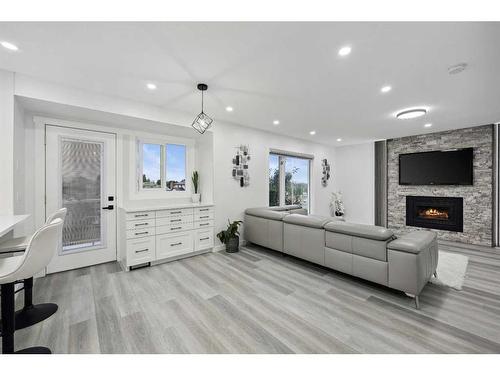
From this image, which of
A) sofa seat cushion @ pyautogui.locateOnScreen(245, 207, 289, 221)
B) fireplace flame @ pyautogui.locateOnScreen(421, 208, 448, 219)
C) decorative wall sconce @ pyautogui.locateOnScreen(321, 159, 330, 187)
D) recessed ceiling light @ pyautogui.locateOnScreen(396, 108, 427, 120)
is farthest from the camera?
decorative wall sconce @ pyautogui.locateOnScreen(321, 159, 330, 187)

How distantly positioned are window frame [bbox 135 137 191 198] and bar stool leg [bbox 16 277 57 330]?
1.92 metres

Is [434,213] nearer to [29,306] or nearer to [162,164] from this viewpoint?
[162,164]

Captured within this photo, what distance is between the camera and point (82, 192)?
10.6 feet

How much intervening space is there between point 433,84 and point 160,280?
431 cm

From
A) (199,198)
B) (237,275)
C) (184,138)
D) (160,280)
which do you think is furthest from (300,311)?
(184,138)

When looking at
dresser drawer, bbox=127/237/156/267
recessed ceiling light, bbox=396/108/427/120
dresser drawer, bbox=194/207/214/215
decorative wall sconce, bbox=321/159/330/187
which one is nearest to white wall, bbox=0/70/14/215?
dresser drawer, bbox=127/237/156/267

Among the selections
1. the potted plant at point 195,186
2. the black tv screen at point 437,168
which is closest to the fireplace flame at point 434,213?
the black tv screen at point 437,168

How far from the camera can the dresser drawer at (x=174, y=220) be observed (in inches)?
133

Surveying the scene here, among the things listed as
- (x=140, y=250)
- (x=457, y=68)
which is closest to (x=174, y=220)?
(x=140, y=250)

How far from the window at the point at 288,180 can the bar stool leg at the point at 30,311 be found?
4234mm

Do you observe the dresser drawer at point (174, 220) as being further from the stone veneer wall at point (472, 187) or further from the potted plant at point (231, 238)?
the stone veneer wall at point (472, 187)

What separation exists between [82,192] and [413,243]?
4.44 metres

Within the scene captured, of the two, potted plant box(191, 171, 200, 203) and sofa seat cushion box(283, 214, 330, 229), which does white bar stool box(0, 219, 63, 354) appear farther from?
sofa seat cushion box(283, 214, 330, 229)

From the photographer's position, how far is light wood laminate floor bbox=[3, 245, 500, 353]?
1.64 m
